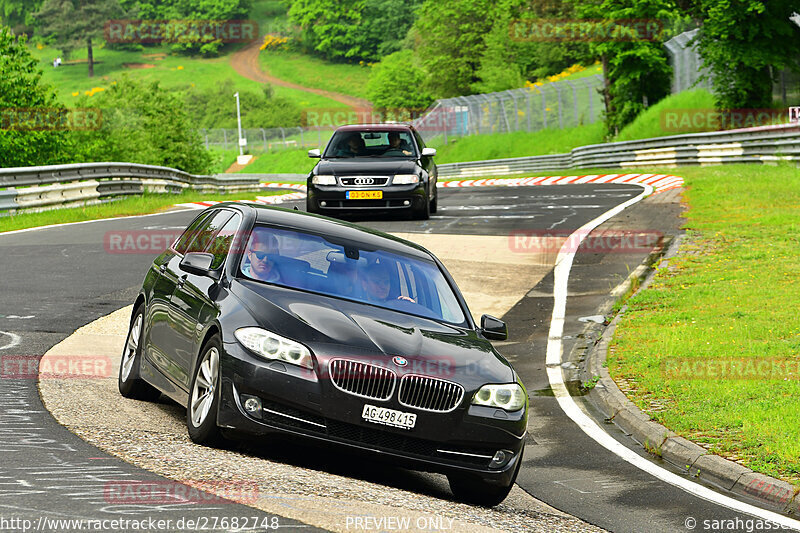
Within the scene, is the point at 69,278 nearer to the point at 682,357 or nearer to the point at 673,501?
the point at 682,357

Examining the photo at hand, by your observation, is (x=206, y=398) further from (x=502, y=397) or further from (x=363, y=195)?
(x=363, y=195)

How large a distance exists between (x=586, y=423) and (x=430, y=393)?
3.62m

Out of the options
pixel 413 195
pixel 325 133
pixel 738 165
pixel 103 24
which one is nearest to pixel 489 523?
pixel 413 195

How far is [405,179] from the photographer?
20.5 m

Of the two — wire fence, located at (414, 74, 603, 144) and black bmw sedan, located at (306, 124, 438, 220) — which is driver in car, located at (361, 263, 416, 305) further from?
wire fence, located at (414, 74, 603, 144)

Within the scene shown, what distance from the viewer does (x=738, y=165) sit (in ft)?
113

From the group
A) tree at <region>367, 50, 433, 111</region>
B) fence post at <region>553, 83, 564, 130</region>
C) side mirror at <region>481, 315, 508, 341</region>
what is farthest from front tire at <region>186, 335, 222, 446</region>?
tree at <region>367, 50, 433, 111</region>

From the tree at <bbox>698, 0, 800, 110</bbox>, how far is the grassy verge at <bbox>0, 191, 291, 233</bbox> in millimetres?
21126

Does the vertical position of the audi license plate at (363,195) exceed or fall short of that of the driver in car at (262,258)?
it falls short

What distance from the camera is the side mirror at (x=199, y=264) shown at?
24.8ft

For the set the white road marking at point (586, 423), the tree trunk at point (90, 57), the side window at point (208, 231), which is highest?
the tree trunk at point (90, 57)

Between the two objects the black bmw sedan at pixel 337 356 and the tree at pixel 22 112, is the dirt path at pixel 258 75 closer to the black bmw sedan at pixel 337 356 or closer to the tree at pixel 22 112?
the tree at pixel 22 112

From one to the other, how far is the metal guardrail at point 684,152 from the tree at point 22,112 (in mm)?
22183

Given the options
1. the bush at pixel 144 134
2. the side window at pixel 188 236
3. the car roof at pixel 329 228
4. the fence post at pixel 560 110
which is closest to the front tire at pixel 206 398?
the car roof at pixel 329 228
